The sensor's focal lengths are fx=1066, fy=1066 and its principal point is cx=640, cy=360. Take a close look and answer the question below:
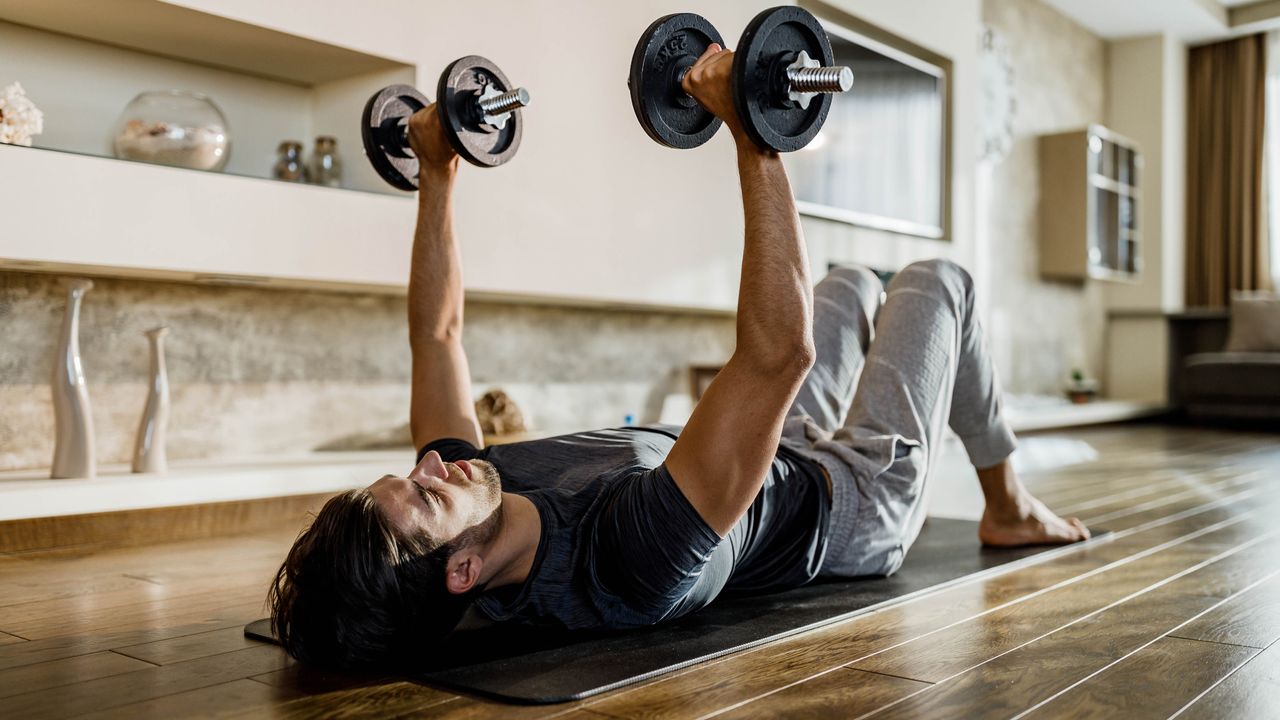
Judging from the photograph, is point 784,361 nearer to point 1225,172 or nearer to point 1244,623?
point 1244,623

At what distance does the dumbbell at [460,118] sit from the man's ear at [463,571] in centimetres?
69

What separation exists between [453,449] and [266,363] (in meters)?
1.45

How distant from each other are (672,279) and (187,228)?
1.63m

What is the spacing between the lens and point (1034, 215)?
6.54 m

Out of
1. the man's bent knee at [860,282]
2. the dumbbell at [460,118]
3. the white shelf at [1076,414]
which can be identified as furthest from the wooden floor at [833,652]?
the white shelf at [1076,414]

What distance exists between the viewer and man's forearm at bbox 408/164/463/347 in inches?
69.6

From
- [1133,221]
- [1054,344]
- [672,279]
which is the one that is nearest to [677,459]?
[672,279]

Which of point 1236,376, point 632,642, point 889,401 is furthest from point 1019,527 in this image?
point 1236,376

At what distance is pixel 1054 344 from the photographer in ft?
22.2

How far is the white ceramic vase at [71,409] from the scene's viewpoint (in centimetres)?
226

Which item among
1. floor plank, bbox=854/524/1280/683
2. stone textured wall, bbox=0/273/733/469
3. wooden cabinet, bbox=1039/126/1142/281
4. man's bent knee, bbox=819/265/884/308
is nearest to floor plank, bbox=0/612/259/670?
floor plank, bbox=854/524/1280/683

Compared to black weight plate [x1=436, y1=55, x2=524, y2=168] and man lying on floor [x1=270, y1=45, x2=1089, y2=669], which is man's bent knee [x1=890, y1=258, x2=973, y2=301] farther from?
black weight plate [x1=436, y1=55, x2=524, y2=168]

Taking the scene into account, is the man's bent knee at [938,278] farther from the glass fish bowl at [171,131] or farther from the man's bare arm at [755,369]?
the glass fish bowl at [171,131]

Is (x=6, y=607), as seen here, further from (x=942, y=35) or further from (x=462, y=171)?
(x=942, y=35)
